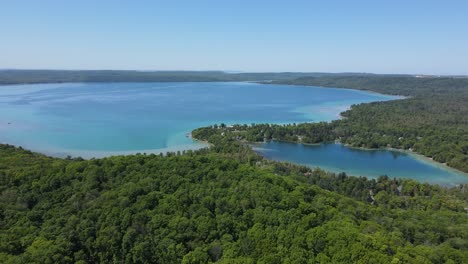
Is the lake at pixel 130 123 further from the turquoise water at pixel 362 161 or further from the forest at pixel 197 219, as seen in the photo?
the forest at pixel 197 219

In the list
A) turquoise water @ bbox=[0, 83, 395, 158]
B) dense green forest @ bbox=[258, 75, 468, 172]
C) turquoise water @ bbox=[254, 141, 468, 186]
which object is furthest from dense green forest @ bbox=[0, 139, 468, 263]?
dense green forest @ bbox=[258, 75, 468, 172]

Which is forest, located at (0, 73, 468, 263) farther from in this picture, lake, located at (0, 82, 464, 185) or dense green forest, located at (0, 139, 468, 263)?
lake, located at (0, 82, 464, 185)

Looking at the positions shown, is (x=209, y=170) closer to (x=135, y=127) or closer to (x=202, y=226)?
(x=202, y=226)

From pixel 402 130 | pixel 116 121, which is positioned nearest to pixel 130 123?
pixel 116 121

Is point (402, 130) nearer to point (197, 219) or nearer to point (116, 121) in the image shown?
point (197, 219)

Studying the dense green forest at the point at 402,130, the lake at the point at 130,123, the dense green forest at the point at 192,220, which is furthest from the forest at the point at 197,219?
the dense green forest at the point at 402,130

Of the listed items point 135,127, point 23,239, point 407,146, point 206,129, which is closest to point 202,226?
point 23,239
